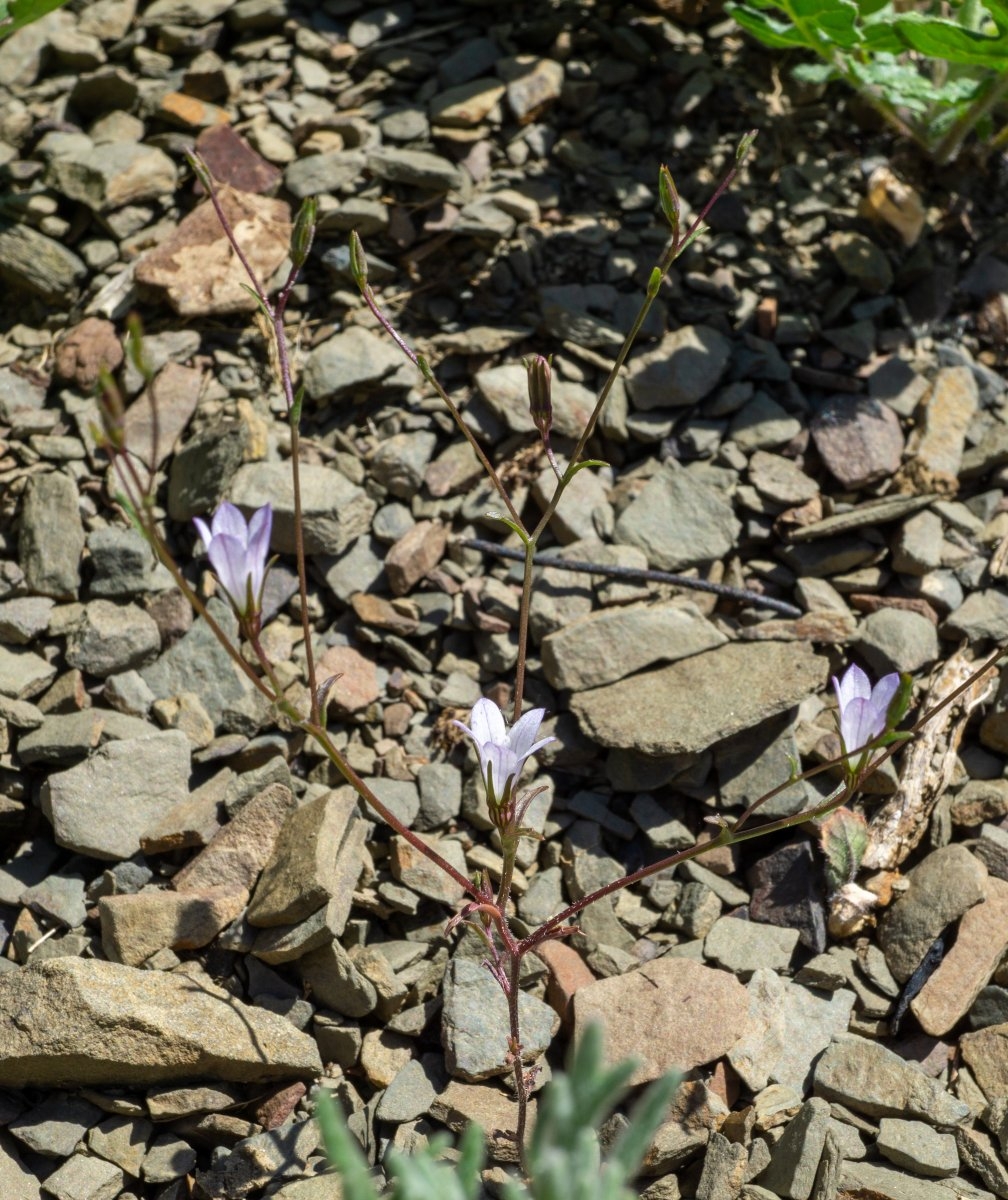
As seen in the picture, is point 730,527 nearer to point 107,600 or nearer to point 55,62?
point 107,600

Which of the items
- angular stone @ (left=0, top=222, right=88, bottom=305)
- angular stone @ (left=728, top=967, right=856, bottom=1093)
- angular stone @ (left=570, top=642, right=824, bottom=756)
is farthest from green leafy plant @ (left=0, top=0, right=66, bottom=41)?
angular stone @ (left=728, top=967, right=856, bottom=1093)

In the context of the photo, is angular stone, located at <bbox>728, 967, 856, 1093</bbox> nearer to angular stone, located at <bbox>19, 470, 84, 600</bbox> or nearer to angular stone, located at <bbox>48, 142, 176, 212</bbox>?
angular stone, located at <bbox>19, 470, 84, 600</bbox>

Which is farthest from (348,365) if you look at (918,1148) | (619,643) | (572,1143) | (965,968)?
(572,1143)

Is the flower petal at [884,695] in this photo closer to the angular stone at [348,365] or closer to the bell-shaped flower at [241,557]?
the bell-shaped flower at [241,557]

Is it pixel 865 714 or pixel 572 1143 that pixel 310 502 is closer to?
pixel 865 714

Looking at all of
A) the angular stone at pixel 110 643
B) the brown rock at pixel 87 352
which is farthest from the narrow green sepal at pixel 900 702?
the brown rock at pixel 87 352
